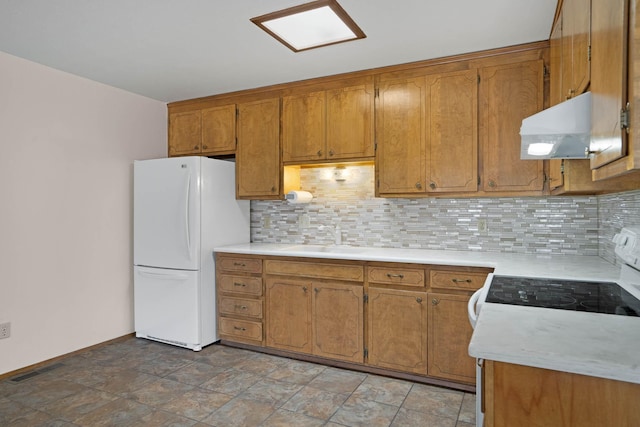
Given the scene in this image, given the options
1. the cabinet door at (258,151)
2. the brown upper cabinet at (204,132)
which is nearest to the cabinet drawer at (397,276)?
the cabinet door at (258,151)

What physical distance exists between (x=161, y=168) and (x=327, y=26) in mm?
1971

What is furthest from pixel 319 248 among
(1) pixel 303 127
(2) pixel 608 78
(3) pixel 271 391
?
(2) pixel 608 78

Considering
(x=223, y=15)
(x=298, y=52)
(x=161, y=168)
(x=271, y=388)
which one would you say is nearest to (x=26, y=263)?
(x=161, y=168)

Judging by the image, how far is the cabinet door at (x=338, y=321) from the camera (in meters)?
2.97

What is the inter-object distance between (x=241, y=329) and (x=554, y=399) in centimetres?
281

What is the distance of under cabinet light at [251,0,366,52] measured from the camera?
2.25 metres

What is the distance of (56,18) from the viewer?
2354 millimetres

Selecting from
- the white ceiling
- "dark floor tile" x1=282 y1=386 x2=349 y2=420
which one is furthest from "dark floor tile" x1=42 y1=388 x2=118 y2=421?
the white ceiling

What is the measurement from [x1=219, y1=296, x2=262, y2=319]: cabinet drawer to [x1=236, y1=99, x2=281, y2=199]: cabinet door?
0.94 m

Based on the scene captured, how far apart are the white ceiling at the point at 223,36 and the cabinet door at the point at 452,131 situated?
9.0 inches

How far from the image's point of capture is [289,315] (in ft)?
10.6

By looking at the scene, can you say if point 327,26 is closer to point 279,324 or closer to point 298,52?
point 298,52

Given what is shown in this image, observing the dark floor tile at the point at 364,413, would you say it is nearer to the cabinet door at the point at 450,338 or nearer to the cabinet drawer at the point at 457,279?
the cabinet door at the point at 450,338

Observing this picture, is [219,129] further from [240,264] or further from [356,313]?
[356,313]
